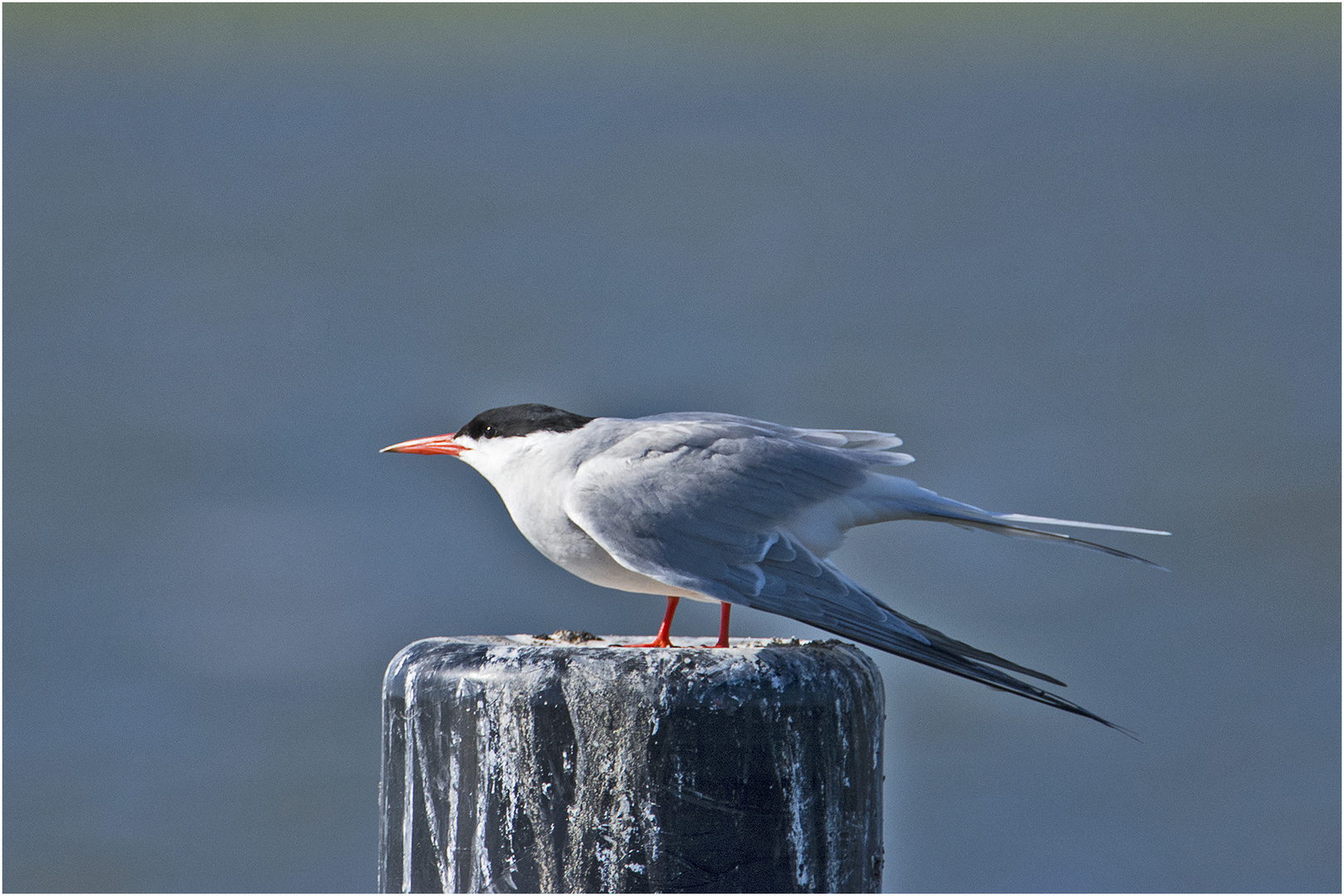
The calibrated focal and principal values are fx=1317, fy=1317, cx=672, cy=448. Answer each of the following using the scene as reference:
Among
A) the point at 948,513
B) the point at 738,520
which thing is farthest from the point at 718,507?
the point at 948,513

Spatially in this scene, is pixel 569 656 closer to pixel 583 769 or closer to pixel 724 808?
pixel 583 769

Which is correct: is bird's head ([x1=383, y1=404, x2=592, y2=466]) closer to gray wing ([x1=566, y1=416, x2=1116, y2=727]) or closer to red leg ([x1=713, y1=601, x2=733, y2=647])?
gray wing ([x1=566, y1=416, x2=1116, y2=727])

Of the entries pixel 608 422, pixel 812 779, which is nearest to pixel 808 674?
pixel 812 779

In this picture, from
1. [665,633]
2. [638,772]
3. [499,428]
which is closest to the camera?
[638,772]

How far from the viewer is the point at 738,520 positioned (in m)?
3.46

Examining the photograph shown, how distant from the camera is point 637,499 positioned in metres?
3.43

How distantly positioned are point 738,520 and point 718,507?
6cm

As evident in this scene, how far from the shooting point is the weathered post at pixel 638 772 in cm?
273

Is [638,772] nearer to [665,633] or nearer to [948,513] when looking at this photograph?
[665,633]

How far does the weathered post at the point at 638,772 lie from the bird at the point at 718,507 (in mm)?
351

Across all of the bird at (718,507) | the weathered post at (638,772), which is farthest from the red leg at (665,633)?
the weathered post at (638,772)

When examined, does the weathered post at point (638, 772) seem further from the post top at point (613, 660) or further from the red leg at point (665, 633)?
the red leg at point (665, 633)

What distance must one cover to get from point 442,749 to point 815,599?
0.97 meters

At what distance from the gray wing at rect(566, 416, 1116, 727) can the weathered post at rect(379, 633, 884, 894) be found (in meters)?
0.26
